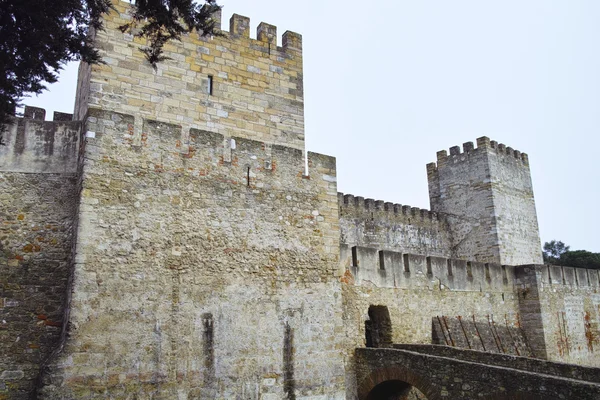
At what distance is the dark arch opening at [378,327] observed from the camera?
12156 mm

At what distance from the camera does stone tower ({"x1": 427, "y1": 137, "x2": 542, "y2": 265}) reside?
80.4 feet

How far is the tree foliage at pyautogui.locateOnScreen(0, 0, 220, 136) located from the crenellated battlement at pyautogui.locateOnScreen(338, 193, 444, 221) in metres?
16.3

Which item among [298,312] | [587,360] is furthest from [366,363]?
[587,360]

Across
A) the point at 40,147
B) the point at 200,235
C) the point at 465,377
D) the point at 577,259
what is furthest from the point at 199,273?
the point at 577,259

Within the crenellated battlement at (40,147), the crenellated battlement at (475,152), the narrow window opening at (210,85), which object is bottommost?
the crenellated battlement at (40,147)

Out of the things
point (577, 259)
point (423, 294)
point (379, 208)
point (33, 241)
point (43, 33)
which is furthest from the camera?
point (577, 259)

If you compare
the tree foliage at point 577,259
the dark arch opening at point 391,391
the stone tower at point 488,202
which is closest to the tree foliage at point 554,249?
the tree foliage at point 577,259

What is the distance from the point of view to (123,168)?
7.98 meters

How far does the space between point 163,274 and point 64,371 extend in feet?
6.27

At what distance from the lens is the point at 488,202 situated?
80.7ft

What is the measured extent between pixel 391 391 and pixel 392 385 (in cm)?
19

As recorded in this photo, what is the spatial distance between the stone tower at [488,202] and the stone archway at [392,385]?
14.7m

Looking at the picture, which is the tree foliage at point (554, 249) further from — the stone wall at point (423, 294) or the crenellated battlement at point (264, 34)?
the crenellated battlement at point (264, 34)

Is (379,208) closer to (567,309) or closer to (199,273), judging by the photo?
(567,309)
